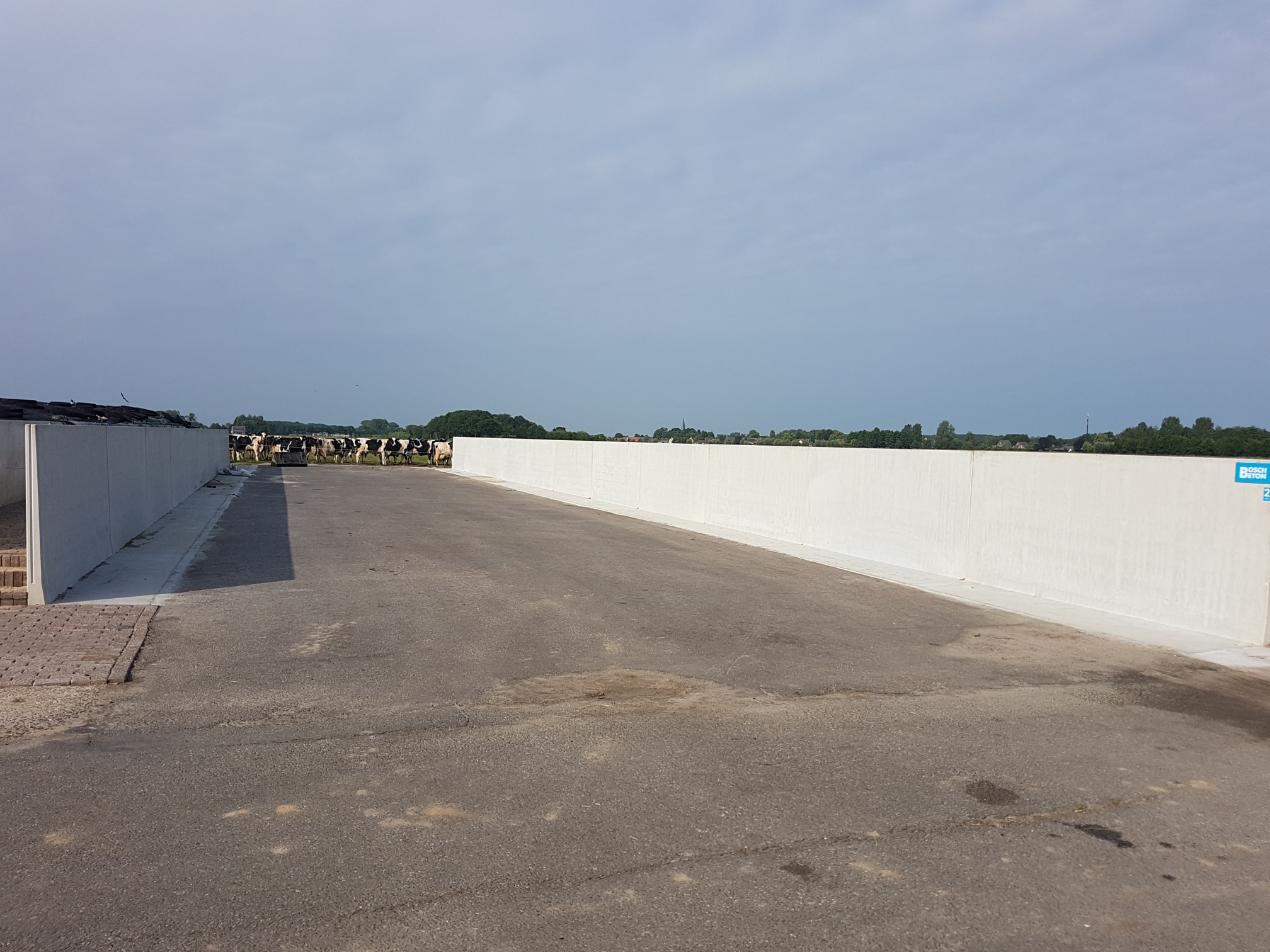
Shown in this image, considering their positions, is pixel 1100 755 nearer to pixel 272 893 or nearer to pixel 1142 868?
pixel 1142 868

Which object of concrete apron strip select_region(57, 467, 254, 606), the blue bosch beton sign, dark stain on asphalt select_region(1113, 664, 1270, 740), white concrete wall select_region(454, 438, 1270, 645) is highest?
the blue bosch beton sign

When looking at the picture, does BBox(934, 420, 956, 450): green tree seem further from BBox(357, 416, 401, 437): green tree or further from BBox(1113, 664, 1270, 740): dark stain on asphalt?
BBox(357, 416, 401, 437): green tree

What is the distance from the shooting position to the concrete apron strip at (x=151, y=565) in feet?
34.0

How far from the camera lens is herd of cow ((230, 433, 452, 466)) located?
58062 millimetres

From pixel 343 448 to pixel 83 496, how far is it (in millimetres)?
52599

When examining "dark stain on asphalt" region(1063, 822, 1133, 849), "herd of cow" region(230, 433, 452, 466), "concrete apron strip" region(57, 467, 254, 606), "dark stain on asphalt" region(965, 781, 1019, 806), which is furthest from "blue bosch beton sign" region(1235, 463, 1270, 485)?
"herd of cow" region(230, 433, 452, 466)

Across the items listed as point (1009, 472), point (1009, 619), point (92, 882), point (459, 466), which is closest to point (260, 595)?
point (92, 882)

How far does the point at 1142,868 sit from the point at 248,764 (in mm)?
4829

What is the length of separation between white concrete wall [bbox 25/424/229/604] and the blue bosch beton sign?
1269cm

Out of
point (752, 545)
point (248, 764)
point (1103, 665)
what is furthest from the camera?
point (752, 545)

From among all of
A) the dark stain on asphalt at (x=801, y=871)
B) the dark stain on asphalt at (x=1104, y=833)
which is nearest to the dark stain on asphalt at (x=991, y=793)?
the dark stain on asphalt at (x=1104, y=833)

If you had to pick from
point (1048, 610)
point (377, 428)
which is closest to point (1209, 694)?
point (1048, 610)

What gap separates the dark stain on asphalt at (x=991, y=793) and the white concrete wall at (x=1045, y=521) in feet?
19.9

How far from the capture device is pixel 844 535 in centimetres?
1666
